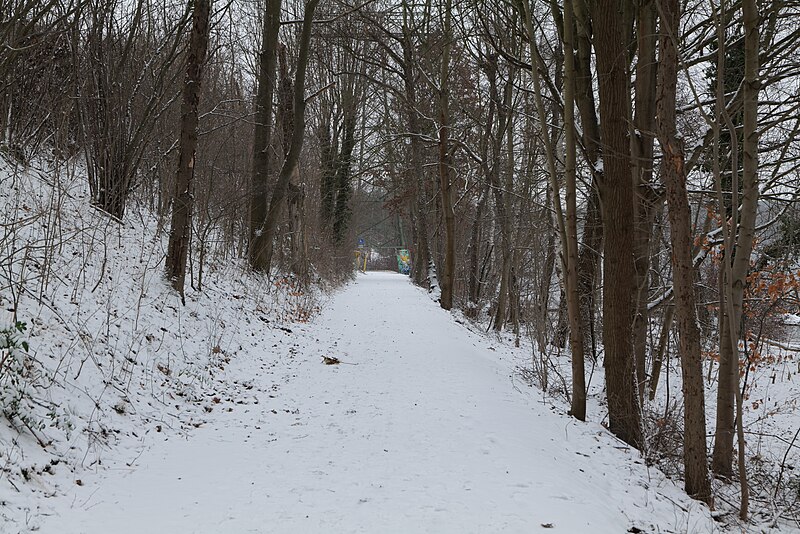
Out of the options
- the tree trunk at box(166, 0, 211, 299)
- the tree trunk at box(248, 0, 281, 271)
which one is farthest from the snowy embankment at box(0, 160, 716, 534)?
the tree trunk at box(248, 0, 281, 271)

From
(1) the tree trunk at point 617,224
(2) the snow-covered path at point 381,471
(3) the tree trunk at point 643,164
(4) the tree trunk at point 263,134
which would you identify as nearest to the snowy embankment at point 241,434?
(2) the snow-covered path at point 381,471

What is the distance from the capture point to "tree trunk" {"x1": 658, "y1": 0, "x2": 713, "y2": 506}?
4.63m

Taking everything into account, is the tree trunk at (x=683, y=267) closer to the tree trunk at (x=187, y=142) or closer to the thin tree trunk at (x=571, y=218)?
the thin tree trunk at (x=571, y=218)

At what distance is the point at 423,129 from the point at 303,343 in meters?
12.0

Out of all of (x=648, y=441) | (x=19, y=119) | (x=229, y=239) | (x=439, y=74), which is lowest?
(x=648, y=441)

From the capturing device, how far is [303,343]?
360 inches

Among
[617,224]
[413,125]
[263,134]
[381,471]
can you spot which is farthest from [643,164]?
[413,125]

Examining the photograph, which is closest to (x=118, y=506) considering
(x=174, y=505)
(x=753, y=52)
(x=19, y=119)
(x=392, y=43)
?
(x=174, y=505)

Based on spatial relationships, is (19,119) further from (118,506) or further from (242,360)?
(118,506)

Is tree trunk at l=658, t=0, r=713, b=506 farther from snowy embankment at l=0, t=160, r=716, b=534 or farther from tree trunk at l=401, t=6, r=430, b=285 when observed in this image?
tree trunk at l=401, t=6, r=430, b=285

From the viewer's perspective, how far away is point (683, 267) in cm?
469

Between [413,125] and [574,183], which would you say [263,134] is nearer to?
[413,125]

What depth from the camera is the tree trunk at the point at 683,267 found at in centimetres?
463

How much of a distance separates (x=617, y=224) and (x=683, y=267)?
1600 mm
